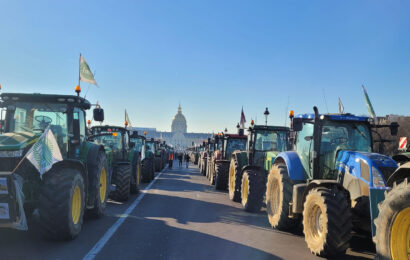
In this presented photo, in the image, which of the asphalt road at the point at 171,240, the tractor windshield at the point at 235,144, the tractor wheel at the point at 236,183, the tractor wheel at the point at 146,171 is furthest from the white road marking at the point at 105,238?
the tractor wheel at the point at 146,171

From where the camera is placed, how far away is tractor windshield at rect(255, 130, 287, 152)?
12.3 m

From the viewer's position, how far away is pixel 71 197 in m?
6.24

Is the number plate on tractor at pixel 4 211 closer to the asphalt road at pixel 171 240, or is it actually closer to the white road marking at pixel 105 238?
the asphalt road at pixel 171 240

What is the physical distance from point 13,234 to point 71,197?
148 centimetres

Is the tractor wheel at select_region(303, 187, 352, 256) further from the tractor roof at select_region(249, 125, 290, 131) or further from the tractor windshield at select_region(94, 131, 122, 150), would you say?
the tractor windshield at select_region(94, 131, 122, 150)

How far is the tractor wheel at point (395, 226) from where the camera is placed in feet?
14.0

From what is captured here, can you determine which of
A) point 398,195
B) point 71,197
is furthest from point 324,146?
point 71,197

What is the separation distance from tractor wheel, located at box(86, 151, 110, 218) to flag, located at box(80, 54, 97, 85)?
3.23 metres

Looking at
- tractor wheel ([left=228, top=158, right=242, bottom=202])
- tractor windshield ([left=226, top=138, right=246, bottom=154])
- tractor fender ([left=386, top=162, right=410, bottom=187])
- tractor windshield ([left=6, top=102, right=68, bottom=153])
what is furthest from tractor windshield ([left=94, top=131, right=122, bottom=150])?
tractor fender ([left=386, top=162, right=410, bottom=187])

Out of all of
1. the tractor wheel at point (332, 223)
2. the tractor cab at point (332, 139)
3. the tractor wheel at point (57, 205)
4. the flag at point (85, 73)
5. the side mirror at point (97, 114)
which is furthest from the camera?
the flag at point (85, 73)

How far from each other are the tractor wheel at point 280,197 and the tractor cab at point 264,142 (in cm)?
326

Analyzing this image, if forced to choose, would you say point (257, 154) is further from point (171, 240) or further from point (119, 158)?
point (171, 240)

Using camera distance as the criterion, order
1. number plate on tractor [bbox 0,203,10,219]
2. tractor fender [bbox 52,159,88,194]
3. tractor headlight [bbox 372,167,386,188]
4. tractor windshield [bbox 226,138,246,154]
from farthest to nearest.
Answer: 1. tractor windshield [bbox 226,138,246,154]
2. tractor fender [bbox 52,159,88,194]
3. tractor headlight [bbox 372,167,386,188]
4. number plate on tractor [bbox 0,203,10,219]

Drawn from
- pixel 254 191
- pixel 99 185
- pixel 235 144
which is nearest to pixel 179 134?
pixel 235 144
